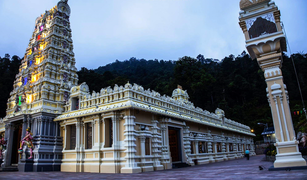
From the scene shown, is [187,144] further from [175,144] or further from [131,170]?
[131,170]

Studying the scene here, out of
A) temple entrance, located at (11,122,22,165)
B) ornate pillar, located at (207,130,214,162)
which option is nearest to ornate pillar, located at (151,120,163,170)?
ornate pillar, located at (207,130,214,162)

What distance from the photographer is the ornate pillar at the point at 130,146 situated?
44.2 ft

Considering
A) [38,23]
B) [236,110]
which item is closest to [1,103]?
[38,23]

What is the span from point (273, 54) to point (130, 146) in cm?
911

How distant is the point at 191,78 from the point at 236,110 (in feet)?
44.0

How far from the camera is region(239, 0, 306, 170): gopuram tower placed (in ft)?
27.0

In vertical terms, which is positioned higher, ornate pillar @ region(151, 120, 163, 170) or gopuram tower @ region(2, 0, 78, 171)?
gopuram tower @ region(2, 0, 78, 171)

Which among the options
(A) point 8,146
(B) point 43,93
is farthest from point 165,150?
(A) point 8,146

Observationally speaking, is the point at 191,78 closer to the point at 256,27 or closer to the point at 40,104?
the point at 40,104

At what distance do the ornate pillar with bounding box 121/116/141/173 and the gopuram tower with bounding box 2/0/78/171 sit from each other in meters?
7.99

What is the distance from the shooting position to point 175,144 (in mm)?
19156

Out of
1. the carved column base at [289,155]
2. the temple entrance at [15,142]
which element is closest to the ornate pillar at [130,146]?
the carved column base at [289,155]

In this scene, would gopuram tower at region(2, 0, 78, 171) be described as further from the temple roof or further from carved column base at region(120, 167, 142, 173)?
the temple roof

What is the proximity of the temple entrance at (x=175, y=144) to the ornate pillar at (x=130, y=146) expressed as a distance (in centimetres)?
506
